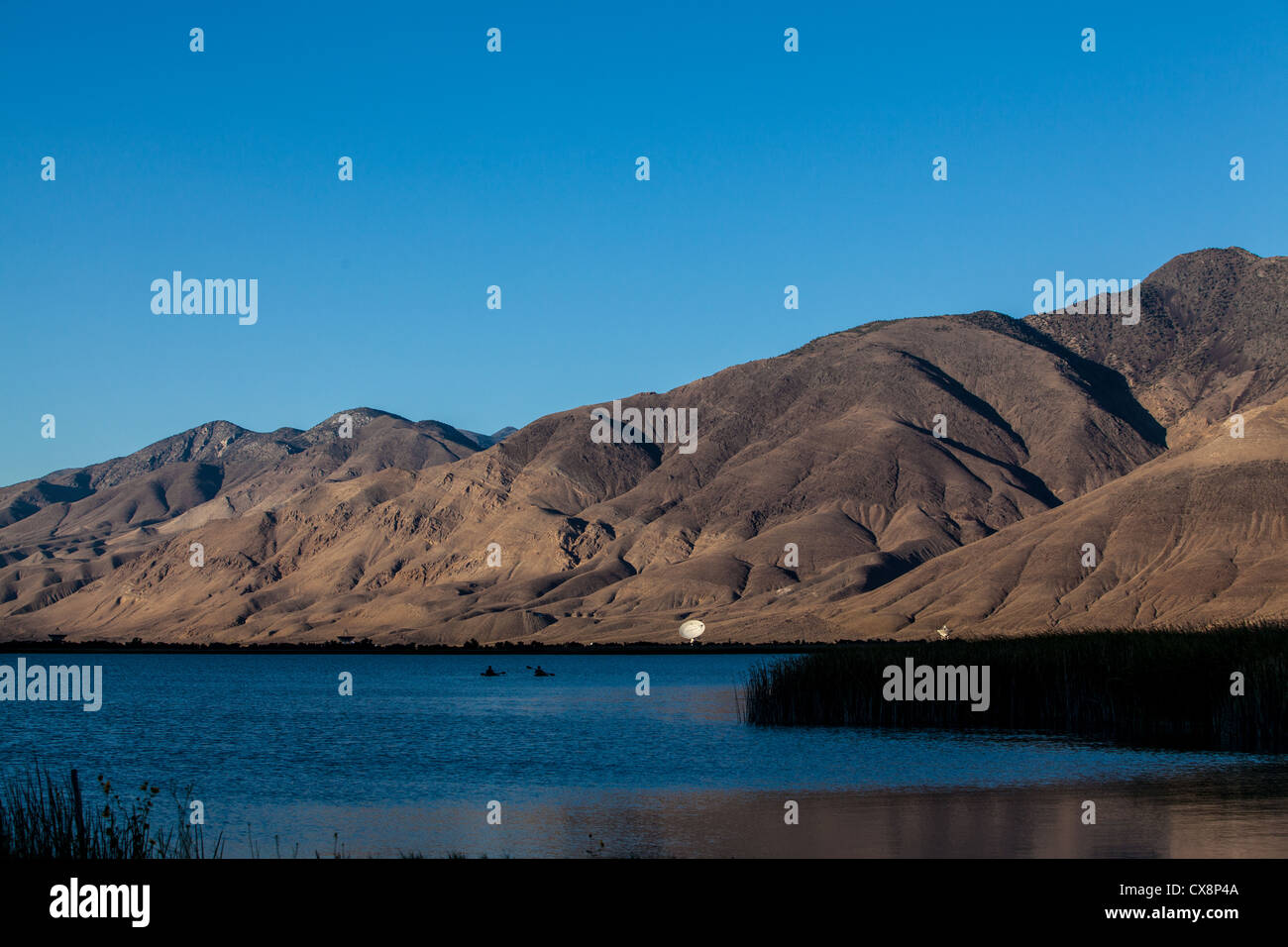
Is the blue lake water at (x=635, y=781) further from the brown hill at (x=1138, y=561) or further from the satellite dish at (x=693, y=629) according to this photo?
the satellite dish at (x=693, y=629)

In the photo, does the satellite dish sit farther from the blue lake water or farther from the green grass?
the green grass

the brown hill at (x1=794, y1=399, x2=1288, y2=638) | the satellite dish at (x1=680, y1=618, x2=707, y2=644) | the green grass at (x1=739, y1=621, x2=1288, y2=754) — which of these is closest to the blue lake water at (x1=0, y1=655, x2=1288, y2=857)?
the green grass at (x1=739, y1=621, x2=1288, y2=754)

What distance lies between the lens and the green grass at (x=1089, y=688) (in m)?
41.4

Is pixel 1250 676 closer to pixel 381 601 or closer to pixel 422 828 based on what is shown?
pixel 422 828

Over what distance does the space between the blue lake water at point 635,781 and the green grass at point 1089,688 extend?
2.25 meters

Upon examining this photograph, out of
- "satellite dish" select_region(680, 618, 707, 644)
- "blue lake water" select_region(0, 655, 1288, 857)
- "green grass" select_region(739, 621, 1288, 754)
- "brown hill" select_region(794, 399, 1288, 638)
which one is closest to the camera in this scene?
"blue lake water" select_region(0, 655, 1288, 857)

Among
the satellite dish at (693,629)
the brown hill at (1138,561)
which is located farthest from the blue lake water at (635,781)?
the satellite dish at (693,629)

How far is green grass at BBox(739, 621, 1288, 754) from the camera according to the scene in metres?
41.4

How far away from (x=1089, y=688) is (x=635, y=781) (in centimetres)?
1897

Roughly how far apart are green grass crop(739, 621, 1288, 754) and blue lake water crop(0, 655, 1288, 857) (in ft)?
7.39

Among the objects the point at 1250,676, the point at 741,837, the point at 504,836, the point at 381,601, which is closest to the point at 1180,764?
the point at 1250,676

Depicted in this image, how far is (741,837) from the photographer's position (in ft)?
85.4

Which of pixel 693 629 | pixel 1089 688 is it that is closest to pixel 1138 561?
pixel 693 629

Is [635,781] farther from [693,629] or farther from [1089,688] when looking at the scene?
[693,629]
